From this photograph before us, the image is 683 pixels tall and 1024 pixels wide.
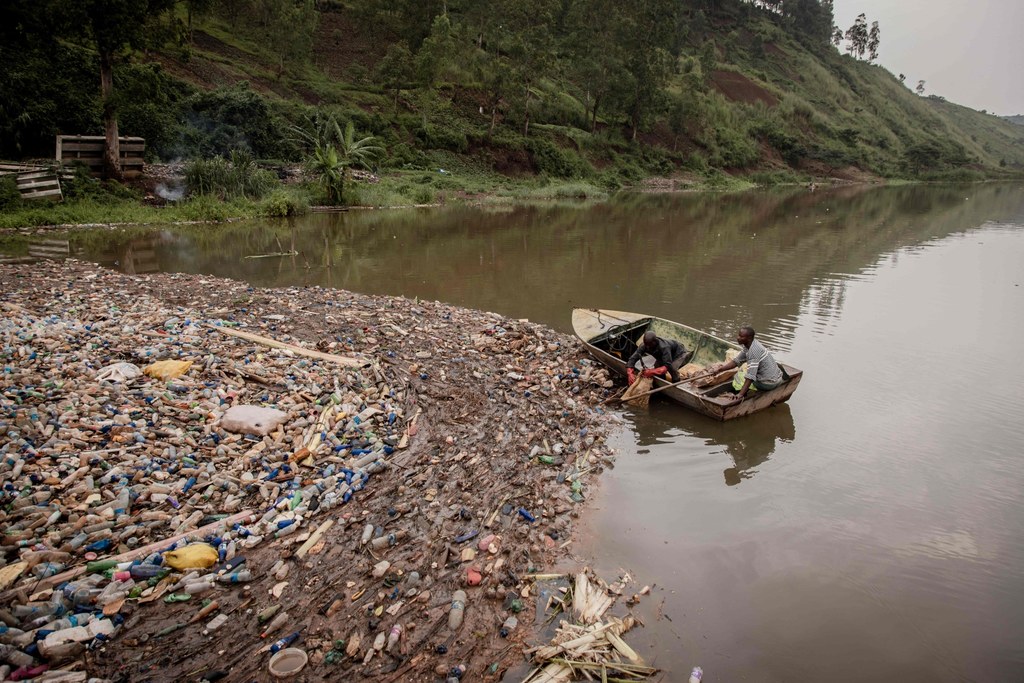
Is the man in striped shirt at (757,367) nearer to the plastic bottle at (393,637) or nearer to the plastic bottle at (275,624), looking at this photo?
the plastic bottle at (393,637)

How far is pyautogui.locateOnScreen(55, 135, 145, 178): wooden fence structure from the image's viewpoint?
21312 mm

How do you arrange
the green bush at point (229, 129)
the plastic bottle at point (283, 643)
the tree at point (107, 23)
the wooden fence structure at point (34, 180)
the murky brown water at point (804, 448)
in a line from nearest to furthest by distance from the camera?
the plastic bottle at point (283, 643) < the murky brown water at point (804, 448) < the tree at point (107, 23) < the wooden fence structure at point (34, 180) < the green bush at point (229, 129)

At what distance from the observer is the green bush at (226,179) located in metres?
23.9

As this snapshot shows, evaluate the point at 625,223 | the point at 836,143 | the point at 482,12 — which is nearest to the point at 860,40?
the point at 836,143

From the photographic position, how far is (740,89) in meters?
75.5

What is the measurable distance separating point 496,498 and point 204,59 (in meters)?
41.6

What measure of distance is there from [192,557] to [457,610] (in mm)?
2013

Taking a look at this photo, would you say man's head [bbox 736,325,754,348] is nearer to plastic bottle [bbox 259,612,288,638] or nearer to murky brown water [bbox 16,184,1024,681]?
murky brown water [bbox 16,184,1024,681]

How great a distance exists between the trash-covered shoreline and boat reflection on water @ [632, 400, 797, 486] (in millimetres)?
787

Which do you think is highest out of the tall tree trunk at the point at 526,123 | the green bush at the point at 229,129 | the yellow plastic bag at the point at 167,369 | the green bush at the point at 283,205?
the tall tree trunk at the point at 526,123

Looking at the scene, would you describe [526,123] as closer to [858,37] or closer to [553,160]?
[553,160]

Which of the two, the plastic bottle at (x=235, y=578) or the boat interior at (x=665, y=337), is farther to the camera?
the boat interior at (x=665, y=337)

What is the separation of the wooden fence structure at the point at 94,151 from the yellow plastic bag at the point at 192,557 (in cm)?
2240

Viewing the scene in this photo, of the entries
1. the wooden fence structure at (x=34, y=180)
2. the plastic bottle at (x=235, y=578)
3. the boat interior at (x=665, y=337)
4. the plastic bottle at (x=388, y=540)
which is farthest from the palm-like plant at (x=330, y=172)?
the plastic bottle at (x=235, y=578)
